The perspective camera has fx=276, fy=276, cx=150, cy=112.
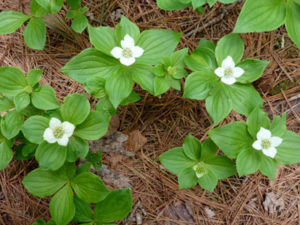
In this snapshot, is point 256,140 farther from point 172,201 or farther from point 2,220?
point 2,220

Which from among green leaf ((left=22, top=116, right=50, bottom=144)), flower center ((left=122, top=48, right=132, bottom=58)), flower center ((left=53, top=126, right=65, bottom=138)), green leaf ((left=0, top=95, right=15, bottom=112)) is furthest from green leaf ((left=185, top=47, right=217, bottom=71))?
green leaf ((left=0, top=95, right=15, bottom=112))

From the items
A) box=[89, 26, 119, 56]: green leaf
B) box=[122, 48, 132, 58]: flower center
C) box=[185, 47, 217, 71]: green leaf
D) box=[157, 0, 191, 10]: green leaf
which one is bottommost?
box=[185, 47, 217, 71]: green leaf

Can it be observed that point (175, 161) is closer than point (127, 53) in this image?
No

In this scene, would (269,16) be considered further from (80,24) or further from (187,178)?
(80,24)

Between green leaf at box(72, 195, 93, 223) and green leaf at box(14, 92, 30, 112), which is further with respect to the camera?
green leaf at box(72, 195, 93, 223)

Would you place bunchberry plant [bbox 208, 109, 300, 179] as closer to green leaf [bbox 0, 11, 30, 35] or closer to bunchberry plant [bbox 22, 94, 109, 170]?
bunchberry plant [bbox 22, 94, 109, 170]

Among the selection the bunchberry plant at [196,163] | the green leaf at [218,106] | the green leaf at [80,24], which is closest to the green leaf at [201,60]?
the green leaf at [218,106]

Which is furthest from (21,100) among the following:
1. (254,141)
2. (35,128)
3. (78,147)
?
(254,141)
